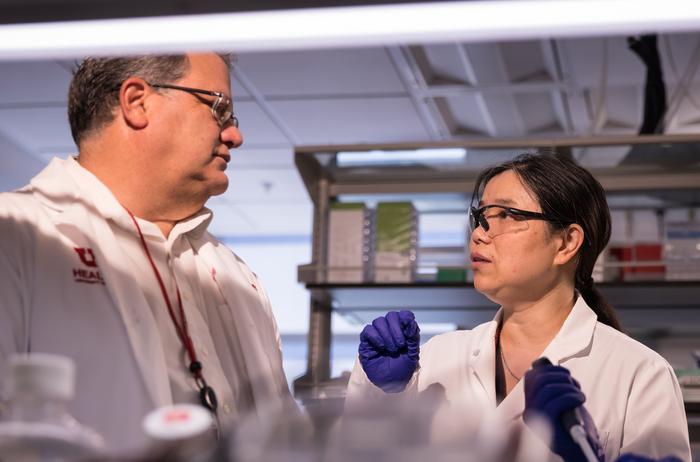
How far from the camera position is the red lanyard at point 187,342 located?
1768 millimetres

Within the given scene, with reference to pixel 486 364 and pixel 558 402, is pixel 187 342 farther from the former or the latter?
pixel 558 402

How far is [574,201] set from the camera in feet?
7.29

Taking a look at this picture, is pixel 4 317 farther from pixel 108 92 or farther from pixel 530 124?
pixel 530 124

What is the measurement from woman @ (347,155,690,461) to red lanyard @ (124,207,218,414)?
381mm

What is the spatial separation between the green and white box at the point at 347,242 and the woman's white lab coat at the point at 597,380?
1016 mm

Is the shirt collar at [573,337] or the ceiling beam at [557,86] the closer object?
the shirt collar at [573,337]

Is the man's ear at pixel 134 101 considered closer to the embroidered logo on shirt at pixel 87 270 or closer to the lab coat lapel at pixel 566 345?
the embroidered logo on shirt at pixel 87 270

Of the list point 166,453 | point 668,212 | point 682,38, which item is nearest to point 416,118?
point 682,38

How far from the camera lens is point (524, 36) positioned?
3.67 ft

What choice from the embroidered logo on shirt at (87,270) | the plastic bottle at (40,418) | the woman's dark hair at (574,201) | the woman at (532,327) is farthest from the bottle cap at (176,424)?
the woman's dark hair at (574,201)

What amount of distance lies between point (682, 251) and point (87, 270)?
2.30 m

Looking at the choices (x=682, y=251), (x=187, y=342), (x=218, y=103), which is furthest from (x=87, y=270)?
(x=682, y=251)

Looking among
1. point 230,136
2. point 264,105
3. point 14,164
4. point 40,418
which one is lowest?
point 40,418

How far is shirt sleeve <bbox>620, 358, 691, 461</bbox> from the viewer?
1.84m
